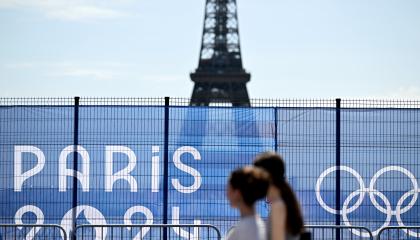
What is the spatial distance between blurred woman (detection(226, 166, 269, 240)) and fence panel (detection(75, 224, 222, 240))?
24.2 feet

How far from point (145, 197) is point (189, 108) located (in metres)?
1.33

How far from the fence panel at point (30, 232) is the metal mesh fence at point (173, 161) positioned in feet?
0.54

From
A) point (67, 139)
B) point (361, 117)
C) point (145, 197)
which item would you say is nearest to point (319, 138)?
point (361, 117)

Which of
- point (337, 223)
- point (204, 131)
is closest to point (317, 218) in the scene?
point (337, 223)

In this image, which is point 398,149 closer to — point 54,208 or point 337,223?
point 337,223

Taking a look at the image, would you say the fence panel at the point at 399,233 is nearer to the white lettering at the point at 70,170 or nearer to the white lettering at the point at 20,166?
the white lettering at the point at 70,170

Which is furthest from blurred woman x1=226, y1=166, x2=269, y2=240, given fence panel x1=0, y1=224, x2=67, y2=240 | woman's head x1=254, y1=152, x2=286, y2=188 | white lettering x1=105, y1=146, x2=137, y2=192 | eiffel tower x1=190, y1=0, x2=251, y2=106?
eiffel tower x1=190, y1=0, x2=251, y2=106

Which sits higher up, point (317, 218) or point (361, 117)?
point (361, 117)

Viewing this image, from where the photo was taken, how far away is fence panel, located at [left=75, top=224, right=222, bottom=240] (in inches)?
508

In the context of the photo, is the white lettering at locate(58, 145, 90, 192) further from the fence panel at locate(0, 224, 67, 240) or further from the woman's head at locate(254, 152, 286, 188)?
the woman's head at locate(254, 152, 286, 188)

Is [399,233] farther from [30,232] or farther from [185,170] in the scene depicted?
[30,232]

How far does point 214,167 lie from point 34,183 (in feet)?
7.92

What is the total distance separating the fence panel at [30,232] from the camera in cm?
1285

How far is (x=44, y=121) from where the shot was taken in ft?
43.3
